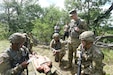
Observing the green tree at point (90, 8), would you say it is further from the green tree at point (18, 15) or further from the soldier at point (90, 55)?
the soldier at point (90, 55)

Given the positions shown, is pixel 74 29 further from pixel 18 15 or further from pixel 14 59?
pixel 18 15

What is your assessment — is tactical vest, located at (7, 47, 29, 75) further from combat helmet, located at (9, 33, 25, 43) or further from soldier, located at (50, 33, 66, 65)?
soldier, located at (50, 33, 66, 65)

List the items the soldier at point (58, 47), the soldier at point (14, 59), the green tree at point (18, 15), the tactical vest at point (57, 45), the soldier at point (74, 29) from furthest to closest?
the green tree at point (18, 15), the tactical vest at point (57, 45), the soldier at point (58, 47), the soldier at point (74, 29), the soldier at point (14, 59)

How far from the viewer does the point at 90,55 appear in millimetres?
5238

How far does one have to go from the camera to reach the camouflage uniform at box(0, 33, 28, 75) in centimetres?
491

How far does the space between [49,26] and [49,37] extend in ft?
6.64

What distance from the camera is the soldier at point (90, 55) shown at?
5.07 metres

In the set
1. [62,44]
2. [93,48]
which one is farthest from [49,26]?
[93,48]

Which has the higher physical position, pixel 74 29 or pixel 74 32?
pixel 74 29

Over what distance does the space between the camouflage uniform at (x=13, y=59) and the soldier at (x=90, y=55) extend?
116 cm

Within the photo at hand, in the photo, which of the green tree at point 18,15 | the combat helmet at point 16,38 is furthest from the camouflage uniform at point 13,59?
the green tree at point 18,15

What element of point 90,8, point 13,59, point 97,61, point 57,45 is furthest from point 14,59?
point 90,8

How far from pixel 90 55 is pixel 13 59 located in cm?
150

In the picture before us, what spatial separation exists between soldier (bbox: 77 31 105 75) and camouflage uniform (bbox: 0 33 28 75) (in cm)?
116
